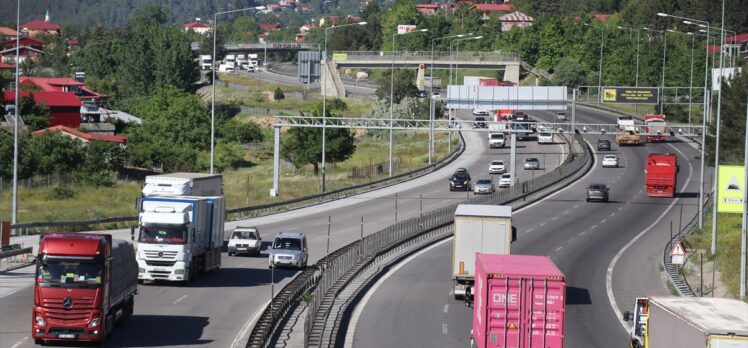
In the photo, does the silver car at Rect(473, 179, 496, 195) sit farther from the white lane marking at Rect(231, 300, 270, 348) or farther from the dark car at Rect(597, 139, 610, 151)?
the white lane marking at Rect(231, 300, 270, 348)

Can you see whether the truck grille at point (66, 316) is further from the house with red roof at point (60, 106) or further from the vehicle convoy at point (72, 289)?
the house with red roof at point (60, 106)

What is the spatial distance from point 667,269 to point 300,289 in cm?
1871

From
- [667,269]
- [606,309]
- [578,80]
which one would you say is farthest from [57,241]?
[578,80]

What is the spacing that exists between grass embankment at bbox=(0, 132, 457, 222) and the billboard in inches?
→ 720

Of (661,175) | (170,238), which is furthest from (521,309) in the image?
(661,175)

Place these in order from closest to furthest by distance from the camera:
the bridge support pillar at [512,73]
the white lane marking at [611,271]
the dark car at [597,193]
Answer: the white lane marking at [611,271] → the dark car at [597,193] → the bridge support pillar at [512,73]

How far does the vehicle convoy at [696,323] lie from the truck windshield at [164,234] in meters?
18.8

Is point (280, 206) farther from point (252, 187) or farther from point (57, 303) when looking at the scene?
point (57, 303)

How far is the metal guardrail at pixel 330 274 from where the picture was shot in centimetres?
3200

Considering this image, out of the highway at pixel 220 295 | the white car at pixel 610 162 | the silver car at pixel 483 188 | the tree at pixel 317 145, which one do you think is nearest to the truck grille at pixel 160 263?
the highway at pixel 220 295

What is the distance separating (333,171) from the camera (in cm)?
10719

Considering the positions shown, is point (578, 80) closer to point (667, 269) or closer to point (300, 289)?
point (667, 269)

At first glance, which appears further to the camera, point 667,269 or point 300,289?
point 667,269

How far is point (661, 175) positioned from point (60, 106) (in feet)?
215
